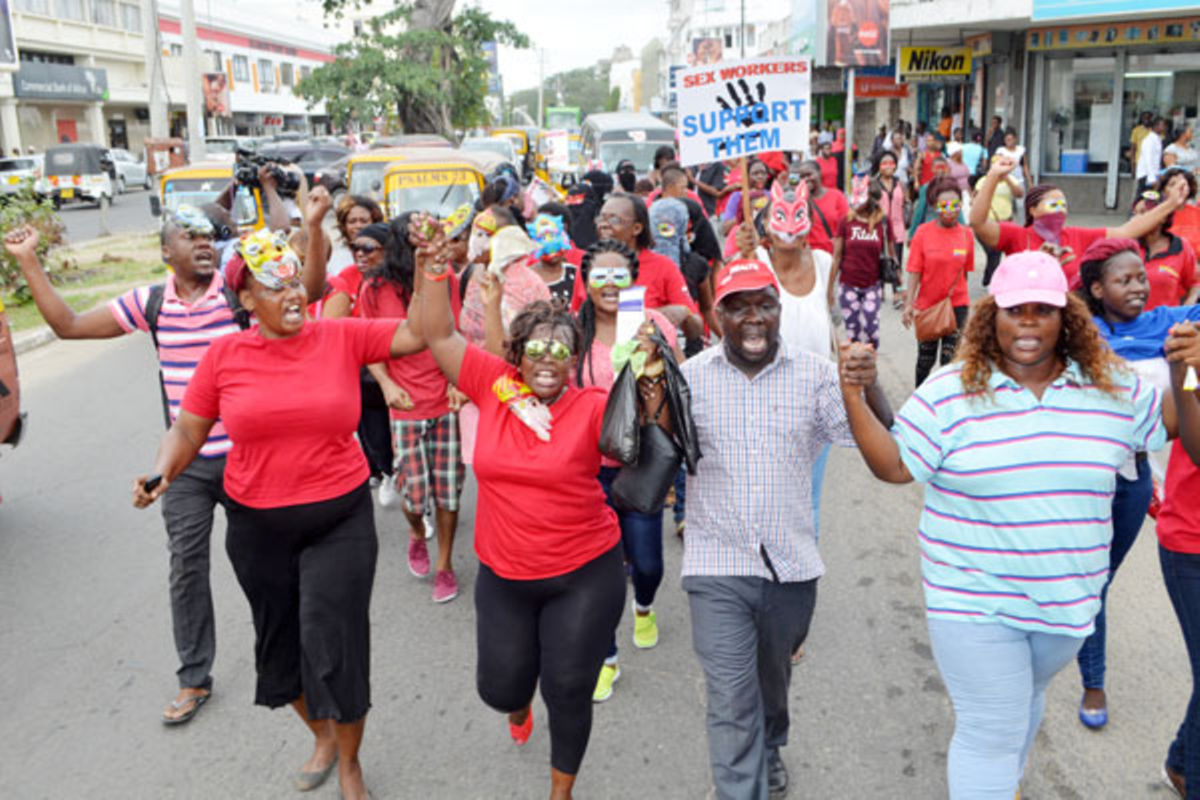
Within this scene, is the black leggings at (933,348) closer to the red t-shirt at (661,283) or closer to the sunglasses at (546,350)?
the red t-shirt at (661,283)

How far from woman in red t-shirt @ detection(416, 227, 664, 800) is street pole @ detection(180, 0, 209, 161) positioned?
1967 cm

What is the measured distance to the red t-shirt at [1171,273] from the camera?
526 cm

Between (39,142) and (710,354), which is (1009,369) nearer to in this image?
(710,354)

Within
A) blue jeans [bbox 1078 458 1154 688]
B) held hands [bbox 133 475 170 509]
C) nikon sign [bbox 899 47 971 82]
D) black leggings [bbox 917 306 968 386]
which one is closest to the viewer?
held hands [bbox 133 475 170 509]

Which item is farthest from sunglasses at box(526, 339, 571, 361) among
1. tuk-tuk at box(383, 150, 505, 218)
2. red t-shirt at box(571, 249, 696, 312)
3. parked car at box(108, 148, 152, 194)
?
parked car at box(108, 148, 152, 194)

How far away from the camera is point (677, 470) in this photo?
338 centimetres

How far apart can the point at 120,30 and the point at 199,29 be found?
283 inches

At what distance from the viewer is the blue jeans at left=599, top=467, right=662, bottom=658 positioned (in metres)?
4.45

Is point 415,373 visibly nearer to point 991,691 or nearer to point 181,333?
point 181,333

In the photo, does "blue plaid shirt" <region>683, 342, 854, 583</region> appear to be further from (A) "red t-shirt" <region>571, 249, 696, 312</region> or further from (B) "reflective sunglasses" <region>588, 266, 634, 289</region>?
(A) "red t-shirt" <region>571, 249, 696, 312</region>

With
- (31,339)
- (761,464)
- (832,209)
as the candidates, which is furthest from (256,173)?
(31,339)

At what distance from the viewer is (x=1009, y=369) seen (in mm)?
2955

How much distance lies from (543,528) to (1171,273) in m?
3.76

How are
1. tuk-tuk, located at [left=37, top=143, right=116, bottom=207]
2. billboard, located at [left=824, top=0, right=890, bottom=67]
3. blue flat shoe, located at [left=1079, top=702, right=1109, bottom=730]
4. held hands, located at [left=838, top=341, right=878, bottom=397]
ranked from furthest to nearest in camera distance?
tuk-tuk, located at [left=37, top=143, right=116, bottom=207] → billboard, located at [left=824, top=0, right=890, bottom=67] → blue flat shoe, located at [left=1079, top=702, right=1109, bottom=730] → held hands, located at [left=838, top=341, right=878, bottom=397]
